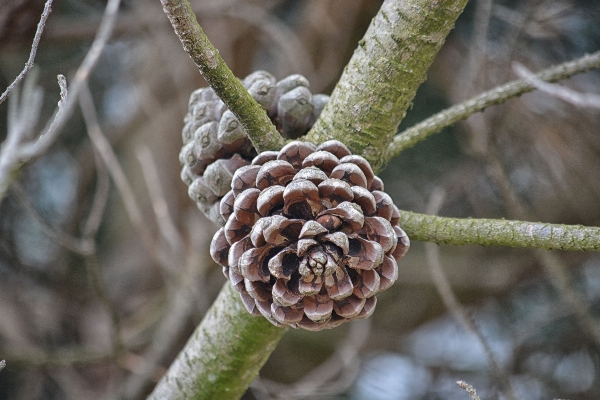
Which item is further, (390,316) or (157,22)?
(390,316)

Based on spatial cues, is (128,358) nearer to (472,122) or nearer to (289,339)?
(289,339)

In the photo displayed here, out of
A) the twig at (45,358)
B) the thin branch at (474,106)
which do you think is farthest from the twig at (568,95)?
the twig at (45,358)

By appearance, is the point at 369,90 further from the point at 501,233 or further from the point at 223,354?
the point at 223,354

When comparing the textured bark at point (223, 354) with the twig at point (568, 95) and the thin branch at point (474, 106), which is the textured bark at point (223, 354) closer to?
the thin branch at point (474, 106)

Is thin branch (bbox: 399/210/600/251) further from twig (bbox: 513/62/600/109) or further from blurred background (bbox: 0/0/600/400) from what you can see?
blurred background (bbox: 0/0/600/400)

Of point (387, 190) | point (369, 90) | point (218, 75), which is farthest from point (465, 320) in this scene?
point (387, 190)

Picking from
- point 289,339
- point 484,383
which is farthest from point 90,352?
point 484,383
